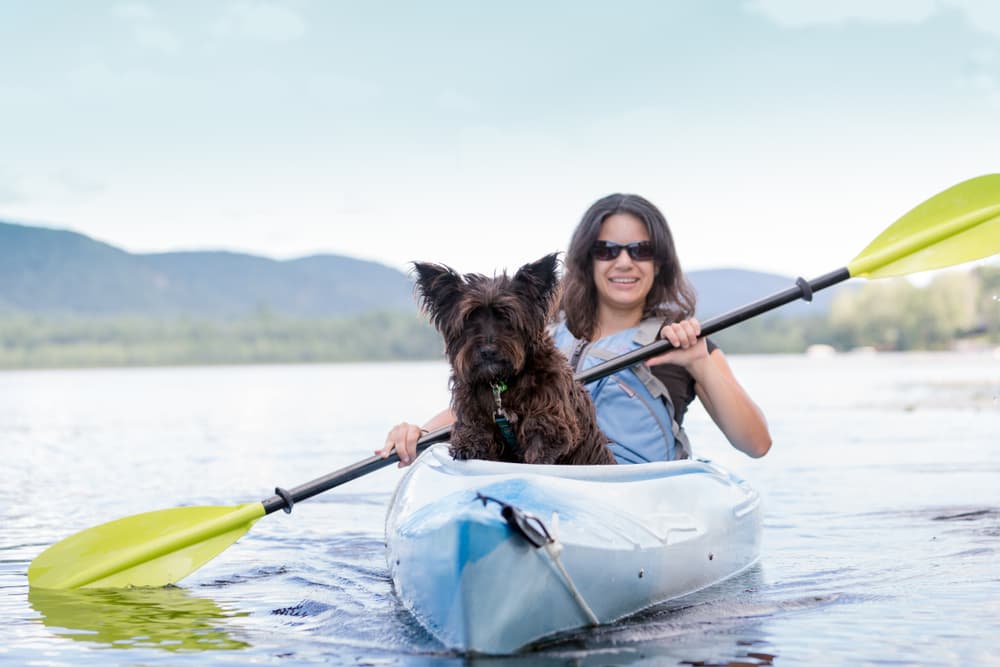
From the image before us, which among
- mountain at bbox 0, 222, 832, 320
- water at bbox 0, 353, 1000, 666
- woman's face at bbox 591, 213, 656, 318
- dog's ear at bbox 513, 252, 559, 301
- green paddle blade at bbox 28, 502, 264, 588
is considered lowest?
water at bbox 0, 353, 1000, 666

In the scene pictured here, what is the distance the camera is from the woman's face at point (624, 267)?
18.2ft

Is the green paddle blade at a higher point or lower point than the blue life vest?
lower

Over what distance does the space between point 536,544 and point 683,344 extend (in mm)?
1682

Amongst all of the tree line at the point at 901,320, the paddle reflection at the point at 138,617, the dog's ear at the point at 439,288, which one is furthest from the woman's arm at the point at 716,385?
the tree line at the point at 901,320

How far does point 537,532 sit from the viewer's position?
3.78 m

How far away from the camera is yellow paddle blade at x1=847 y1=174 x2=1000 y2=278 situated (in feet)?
21.0

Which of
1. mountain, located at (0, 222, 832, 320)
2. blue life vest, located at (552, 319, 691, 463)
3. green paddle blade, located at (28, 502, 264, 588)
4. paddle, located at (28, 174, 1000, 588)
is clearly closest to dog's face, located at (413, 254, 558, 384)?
blue life vest, located at (552, 319, 691, 463)

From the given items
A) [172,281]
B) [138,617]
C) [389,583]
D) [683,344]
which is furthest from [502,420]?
[172,281]

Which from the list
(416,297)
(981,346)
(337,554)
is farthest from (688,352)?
(981,346)

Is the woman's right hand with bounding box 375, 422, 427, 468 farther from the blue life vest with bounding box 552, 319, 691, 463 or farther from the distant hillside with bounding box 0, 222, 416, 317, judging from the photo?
the distant hillside with bounding box 0, 222, 416, 317

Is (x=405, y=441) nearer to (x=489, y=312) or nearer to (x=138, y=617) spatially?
(x=489, y=312)

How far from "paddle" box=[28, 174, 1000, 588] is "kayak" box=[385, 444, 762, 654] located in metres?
1.39

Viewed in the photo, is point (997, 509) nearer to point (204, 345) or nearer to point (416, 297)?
point (416, 297)

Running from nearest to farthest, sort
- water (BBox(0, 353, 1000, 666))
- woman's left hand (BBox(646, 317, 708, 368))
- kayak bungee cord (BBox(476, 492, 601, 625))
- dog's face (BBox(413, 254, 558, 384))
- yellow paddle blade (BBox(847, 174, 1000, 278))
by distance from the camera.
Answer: kayak bungee cord (BBox(476, 492, 601, 625)) → dog's face (BBox(413, 254, 558, 384)) → water (BBox(0, 353, 1000, 666)) → woman's left hand (BBox(646, 317, 708, 368)) → yellow paddle blade (BBox(847, 174, 1000, 278))
